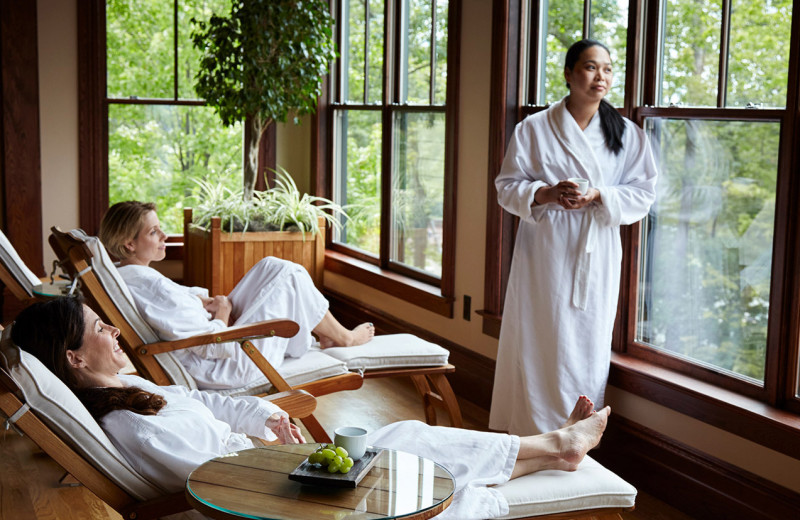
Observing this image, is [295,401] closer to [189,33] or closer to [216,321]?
[216,321]

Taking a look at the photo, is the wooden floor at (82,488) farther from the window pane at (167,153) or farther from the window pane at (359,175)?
the window pane at (167,153)

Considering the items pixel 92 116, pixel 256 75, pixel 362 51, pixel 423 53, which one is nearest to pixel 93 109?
pixel 92 116

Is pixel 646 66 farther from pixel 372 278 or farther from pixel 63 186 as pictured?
pixel 63 186

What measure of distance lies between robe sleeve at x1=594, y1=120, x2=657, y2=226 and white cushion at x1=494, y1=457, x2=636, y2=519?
1.18 meters

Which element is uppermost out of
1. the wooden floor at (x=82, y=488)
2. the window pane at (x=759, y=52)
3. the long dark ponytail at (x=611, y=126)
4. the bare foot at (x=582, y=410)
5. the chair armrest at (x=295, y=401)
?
the window pane at (x=759, y=52)

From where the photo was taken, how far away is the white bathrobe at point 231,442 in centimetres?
223

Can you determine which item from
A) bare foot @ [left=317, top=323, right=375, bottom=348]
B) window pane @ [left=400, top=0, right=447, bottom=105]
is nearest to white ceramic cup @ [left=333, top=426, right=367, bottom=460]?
bare foot @ [left=317, top=323, right=375, bottom=348]

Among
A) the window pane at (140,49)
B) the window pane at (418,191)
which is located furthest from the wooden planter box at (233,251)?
the window pane at (140,49)

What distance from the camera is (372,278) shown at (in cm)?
566

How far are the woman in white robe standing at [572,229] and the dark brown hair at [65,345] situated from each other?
1.77 m

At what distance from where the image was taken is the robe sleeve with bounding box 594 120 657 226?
11.3 feet

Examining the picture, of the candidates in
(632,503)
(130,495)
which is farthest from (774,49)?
(130,495)

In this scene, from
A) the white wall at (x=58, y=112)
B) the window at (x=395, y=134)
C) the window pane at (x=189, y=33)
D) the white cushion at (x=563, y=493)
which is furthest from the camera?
the window pane at (x=189, y=33)

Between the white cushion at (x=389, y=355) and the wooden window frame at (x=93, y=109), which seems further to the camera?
the wooden window frame at (x=93, y=109)
